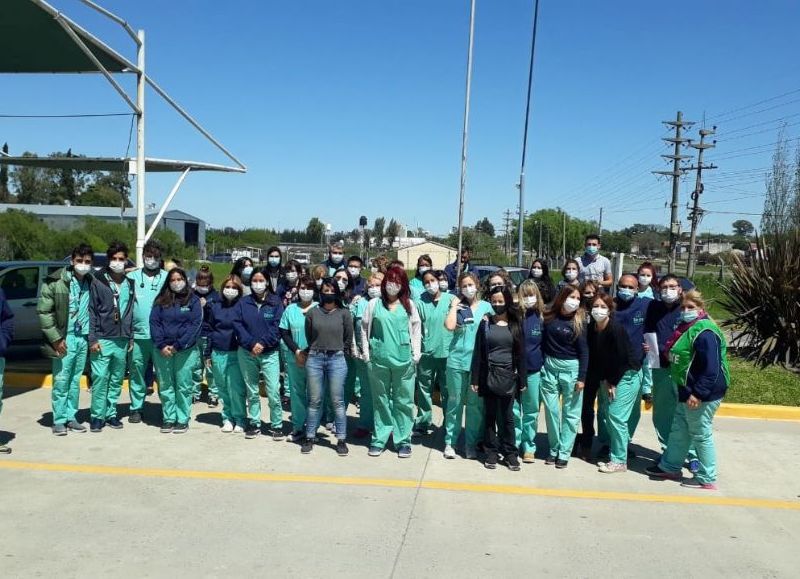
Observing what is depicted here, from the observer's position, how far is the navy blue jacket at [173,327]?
6758 millimetres

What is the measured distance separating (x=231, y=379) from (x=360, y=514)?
102 inches

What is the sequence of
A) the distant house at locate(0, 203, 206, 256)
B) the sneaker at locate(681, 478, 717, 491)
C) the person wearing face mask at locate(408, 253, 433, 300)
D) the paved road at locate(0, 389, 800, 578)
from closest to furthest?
1. the paved road at locate(0, 389, 800, 578)
2. the sneaker at locate(681, 478, 717, 491)
3. the person wearing face mask at locate(408, 253, 433, 300)
4. the distant house at locate(0, 203, 206, 256)

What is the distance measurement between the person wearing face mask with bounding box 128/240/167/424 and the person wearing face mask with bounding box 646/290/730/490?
515cm

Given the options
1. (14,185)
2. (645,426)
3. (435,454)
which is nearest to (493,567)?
(435,454)

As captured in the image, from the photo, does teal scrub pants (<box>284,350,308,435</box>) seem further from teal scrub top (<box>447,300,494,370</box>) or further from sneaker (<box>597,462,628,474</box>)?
sneaker (<box>597,462,628,474</box>)

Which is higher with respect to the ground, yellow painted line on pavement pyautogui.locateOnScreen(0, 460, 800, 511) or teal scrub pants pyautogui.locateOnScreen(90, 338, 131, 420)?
teal scrub pants pyautogui.locateOnScreen(90, 338, 131, 420)

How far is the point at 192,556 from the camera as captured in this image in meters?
4.17

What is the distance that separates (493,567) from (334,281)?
3220 millimetres

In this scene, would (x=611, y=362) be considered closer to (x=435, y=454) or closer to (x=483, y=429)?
(x=483, y=429)

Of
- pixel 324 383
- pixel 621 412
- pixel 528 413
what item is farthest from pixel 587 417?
pixel 324 383

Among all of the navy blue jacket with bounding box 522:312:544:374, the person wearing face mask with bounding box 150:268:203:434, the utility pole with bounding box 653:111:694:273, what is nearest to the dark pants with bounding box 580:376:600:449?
the navy blue jacket with bounding box 522:312:544:374

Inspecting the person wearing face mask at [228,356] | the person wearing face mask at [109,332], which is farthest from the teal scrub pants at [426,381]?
the person wearing face mask at [109,332]

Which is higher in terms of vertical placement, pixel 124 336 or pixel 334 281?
pixel 334 281

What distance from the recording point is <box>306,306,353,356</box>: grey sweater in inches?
245
